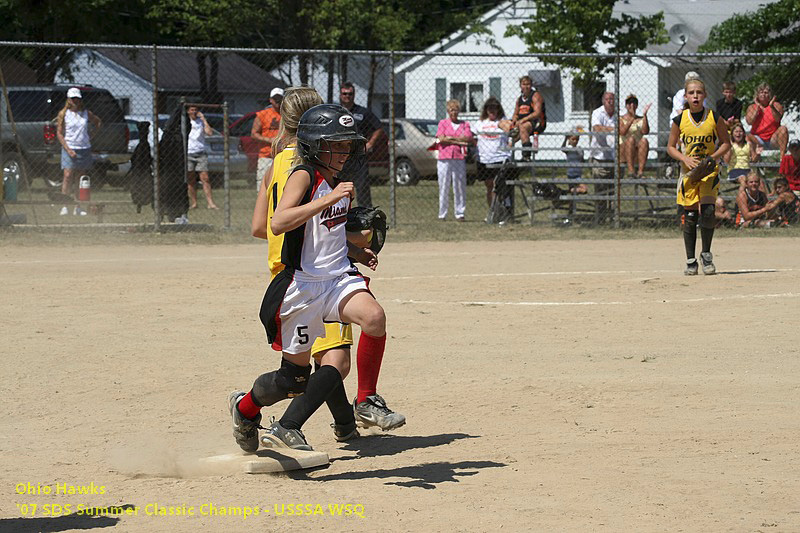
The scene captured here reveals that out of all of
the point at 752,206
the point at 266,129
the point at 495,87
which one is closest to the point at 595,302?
the point at 266,129

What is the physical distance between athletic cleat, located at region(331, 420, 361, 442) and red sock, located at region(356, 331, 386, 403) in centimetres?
15

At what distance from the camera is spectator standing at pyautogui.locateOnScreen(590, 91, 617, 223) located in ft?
59.2

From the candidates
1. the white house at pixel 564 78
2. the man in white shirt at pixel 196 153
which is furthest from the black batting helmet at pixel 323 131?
the white house at pixel 564 78

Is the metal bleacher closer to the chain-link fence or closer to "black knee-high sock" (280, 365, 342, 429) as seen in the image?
the chain-link fence

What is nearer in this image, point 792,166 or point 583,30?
point 792,166

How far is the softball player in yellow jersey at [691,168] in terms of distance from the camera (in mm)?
11906

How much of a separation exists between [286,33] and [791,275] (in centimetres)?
2570

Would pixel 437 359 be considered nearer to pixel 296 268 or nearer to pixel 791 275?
pixel 296 268

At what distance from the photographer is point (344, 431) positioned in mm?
6137

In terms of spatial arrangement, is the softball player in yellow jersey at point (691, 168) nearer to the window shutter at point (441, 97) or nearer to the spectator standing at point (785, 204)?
the spectator standing at point (785, 204)

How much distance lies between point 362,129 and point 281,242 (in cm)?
1132

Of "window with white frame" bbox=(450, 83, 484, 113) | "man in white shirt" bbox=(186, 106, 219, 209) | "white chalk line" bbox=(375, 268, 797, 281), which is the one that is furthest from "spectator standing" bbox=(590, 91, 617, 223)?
"window with white frame" bbox=(450, 83, 484, 113)

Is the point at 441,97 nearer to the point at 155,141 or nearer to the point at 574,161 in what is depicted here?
the point at 574,161

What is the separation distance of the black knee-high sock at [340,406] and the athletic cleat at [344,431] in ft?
0.07
